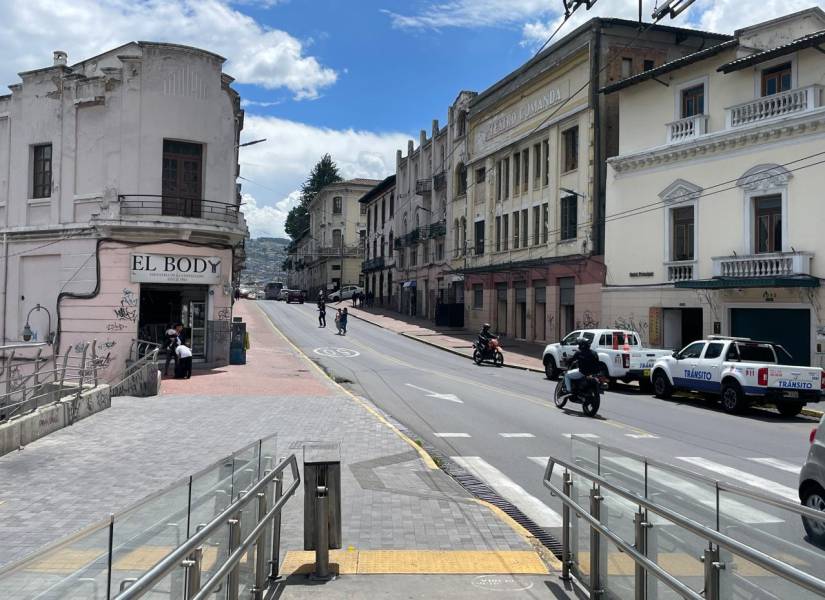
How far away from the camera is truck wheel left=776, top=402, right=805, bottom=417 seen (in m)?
18.4

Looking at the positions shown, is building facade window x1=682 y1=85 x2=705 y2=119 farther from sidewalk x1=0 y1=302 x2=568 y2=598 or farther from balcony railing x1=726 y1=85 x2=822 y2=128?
sidewalk x1=0 y1=302 x2=568 y2=598

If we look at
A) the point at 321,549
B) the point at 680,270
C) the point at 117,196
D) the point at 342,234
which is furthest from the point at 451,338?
the point at 342,234

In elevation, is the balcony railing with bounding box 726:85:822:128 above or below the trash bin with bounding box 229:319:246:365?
above

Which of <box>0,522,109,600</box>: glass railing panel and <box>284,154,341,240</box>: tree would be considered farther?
<box>284,154,341,240</box>: tree

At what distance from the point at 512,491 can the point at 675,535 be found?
5.61 meters

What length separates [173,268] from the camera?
2436cm

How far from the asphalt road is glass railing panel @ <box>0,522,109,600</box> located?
2891 mm

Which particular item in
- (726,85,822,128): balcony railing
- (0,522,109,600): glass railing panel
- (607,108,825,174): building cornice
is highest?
(726,85,822,128): balcony railing

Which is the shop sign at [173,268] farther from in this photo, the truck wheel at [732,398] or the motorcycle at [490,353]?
the truck wheel at [732,398]

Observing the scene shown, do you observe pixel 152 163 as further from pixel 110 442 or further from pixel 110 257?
pixel 110 442

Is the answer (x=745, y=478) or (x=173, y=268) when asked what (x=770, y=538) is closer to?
(x=745, y=478)

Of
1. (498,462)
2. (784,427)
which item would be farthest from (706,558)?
(784,427)

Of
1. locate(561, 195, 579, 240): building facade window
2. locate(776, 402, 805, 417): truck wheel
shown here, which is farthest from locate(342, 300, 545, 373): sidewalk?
locate(776, 402, 805, 417): truck wheel

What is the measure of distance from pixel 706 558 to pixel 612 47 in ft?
110
